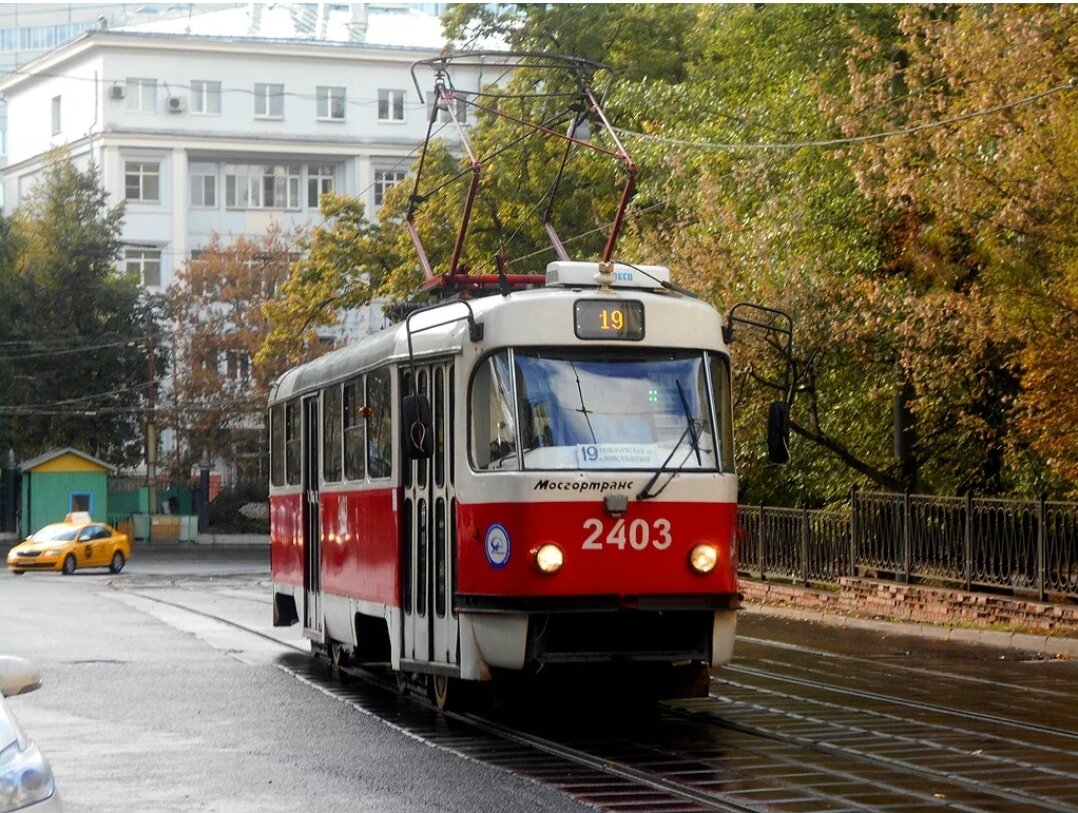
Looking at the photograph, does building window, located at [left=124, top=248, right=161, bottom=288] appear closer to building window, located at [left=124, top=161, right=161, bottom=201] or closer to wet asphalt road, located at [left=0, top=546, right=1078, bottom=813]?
building window, located at [left=124, top=161, right=161, bottom=201]

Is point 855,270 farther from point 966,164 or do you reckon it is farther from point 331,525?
point 331,525

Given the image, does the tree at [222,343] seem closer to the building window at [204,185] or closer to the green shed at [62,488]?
the green shed at [62,488]

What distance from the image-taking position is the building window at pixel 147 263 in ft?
266

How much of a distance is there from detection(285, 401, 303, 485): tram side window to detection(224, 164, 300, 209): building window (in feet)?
207

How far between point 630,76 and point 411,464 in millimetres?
29394

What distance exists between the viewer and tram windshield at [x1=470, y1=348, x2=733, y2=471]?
13.0m

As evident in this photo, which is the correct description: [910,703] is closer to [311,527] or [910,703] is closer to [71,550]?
[311,527]

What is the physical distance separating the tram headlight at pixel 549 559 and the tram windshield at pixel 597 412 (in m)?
0.55

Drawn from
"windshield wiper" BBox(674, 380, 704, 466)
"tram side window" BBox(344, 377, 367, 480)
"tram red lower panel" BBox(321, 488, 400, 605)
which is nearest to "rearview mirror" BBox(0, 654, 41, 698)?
"windshield wiper" BBox(674, 380, 704, 466)

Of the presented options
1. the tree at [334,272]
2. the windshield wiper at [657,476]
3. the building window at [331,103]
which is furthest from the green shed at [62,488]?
the windshield wiper at [657,476]

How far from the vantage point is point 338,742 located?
13086 millimetres

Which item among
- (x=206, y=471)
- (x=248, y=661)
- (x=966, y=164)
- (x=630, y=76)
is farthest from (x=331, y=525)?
(x=206, y=471)

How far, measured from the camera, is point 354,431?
16641mm

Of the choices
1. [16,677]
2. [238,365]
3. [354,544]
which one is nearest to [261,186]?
[238,365]
